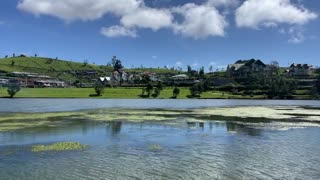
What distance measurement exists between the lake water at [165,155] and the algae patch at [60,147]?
105cm

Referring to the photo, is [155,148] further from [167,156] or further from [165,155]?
[167,156]

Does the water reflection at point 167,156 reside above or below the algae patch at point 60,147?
below

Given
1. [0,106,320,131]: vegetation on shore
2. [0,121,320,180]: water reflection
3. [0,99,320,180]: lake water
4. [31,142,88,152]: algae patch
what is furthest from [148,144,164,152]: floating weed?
[0,106,320,131]: vegetation on shore

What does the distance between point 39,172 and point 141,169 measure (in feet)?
24.7

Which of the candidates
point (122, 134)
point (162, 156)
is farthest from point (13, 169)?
point (122, 134)

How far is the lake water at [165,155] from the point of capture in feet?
100

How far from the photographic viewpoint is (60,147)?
42562 mm

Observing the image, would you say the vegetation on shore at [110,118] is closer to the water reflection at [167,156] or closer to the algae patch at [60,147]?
the water reflection at [167,156]

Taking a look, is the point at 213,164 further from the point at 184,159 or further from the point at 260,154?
the point at 260,154

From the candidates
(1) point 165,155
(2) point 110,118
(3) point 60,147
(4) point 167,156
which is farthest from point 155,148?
(2) point 110,118

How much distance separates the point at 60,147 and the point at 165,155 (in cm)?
1153

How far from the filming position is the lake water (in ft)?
100

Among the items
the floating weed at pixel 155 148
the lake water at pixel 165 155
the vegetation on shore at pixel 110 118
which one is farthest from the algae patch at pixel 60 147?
the vegetation on shore at pixel 110 118

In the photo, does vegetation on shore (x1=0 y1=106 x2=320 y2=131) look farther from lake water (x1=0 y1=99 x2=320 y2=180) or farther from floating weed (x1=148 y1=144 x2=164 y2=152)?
floating weed (x1=148 y1=144 x2=164 y2=152)
